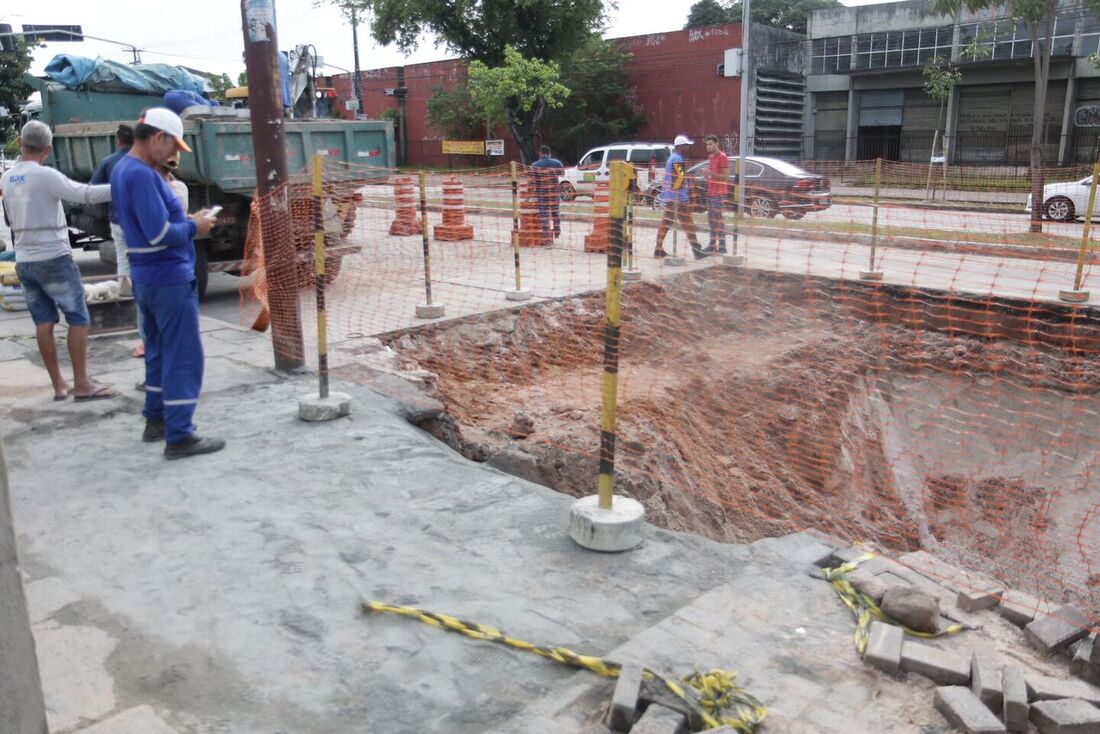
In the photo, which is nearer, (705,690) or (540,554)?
(705,690)

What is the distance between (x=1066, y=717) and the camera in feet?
8.95

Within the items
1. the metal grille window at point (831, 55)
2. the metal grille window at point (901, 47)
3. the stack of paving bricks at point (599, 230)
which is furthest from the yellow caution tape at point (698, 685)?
the metal grille window at point (831, 55)

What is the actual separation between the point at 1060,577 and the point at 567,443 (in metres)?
4.00

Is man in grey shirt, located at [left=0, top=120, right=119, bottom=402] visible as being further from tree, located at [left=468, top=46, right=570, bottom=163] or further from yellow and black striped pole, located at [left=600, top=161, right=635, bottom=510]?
tree, located at [left=468, top=46, right=570, bottom=163]

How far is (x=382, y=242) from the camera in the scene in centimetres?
1263

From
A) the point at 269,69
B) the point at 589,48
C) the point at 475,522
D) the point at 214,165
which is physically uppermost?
the point at 589,48

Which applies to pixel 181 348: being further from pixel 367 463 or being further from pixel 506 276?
pixel 506 276

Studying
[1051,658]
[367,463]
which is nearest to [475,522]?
[367,463]

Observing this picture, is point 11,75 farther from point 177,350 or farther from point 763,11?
point 763,11

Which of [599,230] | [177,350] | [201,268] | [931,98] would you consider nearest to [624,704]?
[177,350]

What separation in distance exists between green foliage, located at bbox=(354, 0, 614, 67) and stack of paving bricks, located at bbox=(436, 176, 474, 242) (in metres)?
20.5

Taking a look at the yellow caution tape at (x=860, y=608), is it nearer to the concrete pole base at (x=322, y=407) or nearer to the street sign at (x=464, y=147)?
the concrete pole base at (x=322, y=407)

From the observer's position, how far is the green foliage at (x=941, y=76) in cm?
2848

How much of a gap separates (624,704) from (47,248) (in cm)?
524
